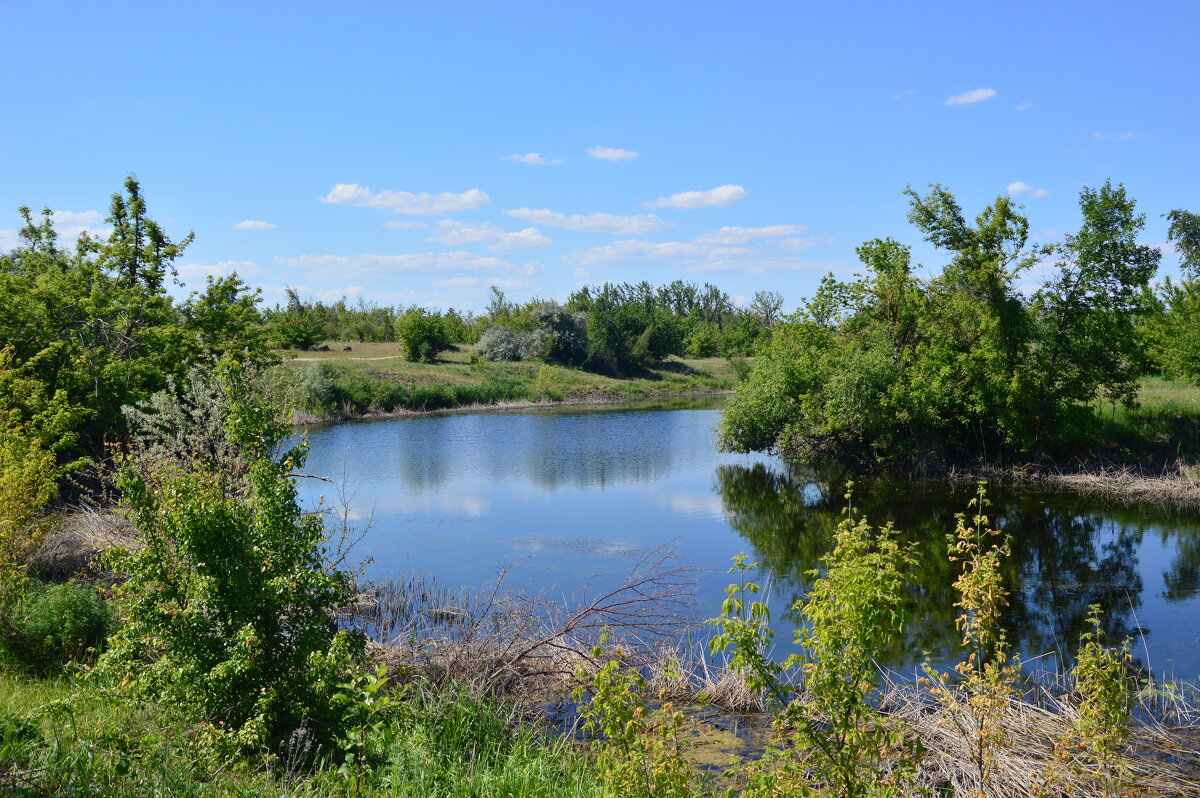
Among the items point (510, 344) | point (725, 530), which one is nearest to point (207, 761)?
point (725, 530)

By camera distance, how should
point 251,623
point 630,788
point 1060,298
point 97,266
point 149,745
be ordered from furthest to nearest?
point 1060,298, point 97,266, point 251,623, point 149,745, point 630,788

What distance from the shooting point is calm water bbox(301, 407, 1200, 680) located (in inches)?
558

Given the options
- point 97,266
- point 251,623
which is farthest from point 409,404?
point 251,623

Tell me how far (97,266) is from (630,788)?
72.7 feet

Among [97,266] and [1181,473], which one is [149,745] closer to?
[97,266]

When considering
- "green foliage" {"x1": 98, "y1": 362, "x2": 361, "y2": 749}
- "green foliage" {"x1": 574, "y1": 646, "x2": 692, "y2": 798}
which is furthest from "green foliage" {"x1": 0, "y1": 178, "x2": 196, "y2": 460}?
"green foliage" {"x1": 574, "y1": 646, "x2": 692, "y2": 798}

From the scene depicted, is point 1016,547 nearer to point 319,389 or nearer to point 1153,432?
point 1153,432

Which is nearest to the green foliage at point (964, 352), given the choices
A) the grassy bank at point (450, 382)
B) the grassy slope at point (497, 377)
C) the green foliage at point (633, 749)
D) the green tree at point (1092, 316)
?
the green tree at point (1092, 316)

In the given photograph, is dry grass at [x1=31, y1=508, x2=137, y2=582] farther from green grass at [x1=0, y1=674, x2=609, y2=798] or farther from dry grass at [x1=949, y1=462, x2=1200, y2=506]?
dry grass at [x1=949, y1=462, x2=1200, y2=506]

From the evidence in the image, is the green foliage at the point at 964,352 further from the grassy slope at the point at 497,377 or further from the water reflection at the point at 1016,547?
the grassy slope at the point at 497,377

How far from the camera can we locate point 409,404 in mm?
53688

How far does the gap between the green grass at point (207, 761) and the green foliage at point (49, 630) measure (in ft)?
5.15

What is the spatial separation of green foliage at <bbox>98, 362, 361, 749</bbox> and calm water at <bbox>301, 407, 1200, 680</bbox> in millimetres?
7766

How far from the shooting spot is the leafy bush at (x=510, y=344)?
70.4m
